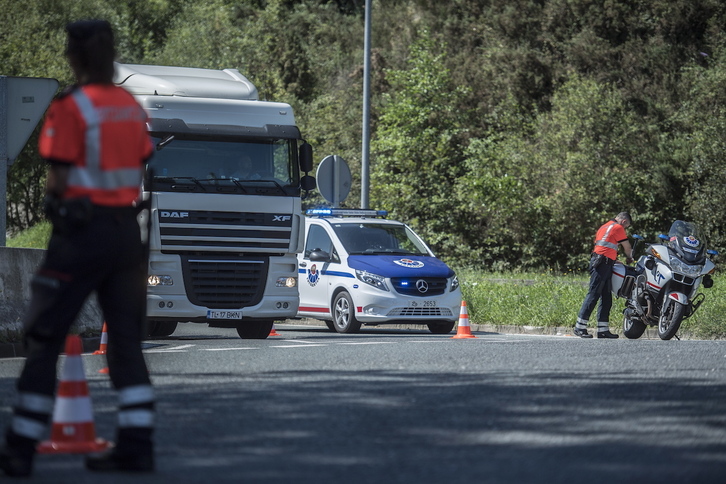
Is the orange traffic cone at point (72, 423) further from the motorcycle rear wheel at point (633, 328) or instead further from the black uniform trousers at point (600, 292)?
the black uniform trousers at point (600, 292)

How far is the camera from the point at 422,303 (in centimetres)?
1764

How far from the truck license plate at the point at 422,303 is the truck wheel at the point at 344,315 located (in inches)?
34.7

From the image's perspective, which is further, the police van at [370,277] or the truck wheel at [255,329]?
the police van at [370,277]

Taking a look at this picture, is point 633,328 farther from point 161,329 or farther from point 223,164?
point 161,329

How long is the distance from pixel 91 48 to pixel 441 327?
1351 centimetres

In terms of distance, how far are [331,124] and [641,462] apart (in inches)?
1606

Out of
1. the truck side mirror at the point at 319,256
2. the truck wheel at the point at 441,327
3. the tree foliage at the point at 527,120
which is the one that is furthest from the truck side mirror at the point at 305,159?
the tree foliage at the point at 527,120

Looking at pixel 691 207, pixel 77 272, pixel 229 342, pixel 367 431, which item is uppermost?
pixel 77 272

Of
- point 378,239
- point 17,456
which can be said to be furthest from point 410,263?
point 17,456

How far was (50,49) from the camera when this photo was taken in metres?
45.8

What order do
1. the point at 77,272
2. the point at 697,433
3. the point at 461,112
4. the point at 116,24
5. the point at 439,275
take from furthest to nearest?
1. the point at 116,24
2. the point at 461,112
3. the point at 439,275
4. the point at 697,433
5. the point at 77,272

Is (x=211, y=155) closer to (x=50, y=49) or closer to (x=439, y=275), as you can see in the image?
(x=439, y=275)

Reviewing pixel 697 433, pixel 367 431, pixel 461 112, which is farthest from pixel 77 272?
pixel 461 112

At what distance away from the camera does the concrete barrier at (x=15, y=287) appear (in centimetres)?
1291
